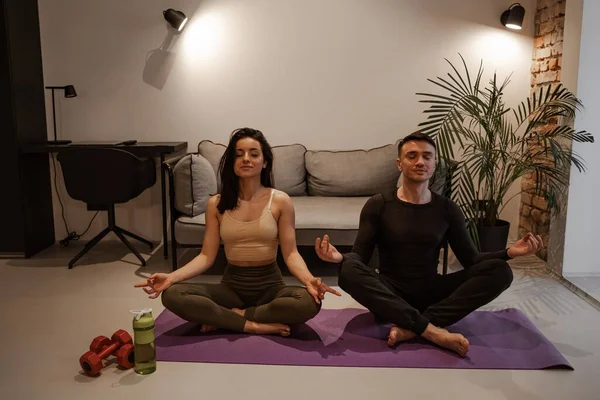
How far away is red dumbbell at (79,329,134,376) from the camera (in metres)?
2.22

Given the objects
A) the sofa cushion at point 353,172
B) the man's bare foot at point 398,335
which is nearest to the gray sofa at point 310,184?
the sofa cushion at point 353,172

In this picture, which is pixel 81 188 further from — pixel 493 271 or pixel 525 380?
pixel 525 380

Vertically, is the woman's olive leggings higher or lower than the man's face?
lower

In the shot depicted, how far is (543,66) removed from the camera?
398cm

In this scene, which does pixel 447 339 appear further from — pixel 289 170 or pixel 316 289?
pixel 289 170

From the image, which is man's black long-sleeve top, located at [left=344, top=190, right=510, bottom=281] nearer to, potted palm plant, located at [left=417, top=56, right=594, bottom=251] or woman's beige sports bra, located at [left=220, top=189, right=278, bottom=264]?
woman's beige sports bra, located at [left=220, top=189, right=278, bottom=264]

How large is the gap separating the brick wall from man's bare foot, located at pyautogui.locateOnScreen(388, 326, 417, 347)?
1.78 meters

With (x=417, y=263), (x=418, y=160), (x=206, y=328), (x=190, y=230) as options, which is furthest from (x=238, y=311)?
(x=418, y=160)

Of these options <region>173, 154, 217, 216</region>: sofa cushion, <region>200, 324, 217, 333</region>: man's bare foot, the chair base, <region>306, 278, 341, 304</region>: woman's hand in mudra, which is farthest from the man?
the chair base

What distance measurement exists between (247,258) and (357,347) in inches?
25.0

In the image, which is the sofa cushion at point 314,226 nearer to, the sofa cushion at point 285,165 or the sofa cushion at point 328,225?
the sofa cushion at point 328,225

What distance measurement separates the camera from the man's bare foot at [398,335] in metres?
2.48

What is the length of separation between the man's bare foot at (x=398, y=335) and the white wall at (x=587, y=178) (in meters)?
1.57

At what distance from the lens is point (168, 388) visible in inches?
84.7
